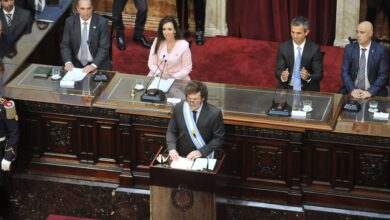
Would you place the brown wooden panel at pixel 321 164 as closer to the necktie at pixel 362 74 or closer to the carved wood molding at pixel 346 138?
the carved wood molding at pixel 346 138

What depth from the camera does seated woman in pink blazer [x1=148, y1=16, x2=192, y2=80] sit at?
29.9 ft

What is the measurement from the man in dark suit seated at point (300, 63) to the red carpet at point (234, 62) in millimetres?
1198

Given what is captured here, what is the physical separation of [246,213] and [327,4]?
362cm

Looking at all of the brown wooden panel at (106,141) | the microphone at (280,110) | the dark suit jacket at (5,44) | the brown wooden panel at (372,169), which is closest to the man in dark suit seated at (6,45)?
the dark suit jacket at (5,44)

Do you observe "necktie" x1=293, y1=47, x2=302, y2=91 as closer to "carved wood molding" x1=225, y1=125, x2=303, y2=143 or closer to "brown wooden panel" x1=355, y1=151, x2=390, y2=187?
"carved wood molding" x1=225, y1=125, x2=303, y2=143

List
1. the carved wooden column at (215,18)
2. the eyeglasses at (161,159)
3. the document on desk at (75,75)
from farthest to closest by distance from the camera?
the carved wooden column at (215,18) → the document on desk at (75,75) → the eyeglasses at (161,159)

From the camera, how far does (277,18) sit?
11195 mm

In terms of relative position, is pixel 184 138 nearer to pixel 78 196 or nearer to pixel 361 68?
pixel 78 196

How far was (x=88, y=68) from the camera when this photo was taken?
895 cm

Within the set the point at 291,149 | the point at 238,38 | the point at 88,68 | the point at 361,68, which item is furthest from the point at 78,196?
the point at 238,38

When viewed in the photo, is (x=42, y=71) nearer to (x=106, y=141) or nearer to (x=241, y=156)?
(x=106, y=141)

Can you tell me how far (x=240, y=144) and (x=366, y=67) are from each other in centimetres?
158

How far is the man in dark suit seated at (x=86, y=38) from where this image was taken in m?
9.27

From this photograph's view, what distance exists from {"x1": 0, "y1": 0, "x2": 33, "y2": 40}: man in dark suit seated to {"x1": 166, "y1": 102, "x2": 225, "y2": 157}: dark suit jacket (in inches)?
95.2
